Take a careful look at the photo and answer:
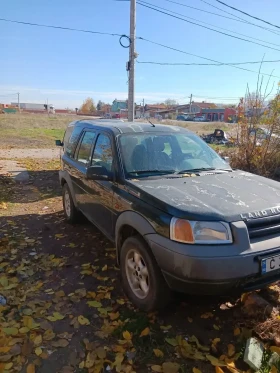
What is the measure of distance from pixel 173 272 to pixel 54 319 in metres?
1.27

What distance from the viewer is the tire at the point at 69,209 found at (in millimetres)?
5071

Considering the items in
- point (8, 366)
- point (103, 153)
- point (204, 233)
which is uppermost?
point (103, 153)

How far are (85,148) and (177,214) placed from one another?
2.48 meters

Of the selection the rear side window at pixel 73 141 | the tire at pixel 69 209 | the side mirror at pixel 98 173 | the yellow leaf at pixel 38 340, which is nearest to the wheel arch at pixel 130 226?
the side mirror at pixel 98 173

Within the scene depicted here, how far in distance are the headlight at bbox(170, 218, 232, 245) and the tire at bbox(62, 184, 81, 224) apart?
9.86ft

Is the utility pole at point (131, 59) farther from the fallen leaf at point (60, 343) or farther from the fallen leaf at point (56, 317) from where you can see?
the fallen leaf at point (60, 343)

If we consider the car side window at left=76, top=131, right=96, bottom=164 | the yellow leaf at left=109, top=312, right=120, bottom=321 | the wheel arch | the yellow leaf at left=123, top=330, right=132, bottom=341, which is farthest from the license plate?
the car side window at left=76, top=131, right=96, bottom=164

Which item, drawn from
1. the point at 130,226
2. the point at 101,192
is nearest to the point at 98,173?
the point at 101,192

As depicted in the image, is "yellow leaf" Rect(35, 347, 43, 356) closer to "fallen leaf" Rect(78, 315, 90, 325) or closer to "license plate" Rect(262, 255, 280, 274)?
"fallen leaf" Rect(78, 315, 90, 325)

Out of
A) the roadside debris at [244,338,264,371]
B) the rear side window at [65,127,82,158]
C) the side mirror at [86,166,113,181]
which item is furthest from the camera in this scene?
the rear side window at [65,127,82,158]

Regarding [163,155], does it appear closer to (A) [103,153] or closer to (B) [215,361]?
(A) [103,153]

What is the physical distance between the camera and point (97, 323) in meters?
2.76

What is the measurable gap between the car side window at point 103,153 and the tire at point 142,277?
3.32 ft

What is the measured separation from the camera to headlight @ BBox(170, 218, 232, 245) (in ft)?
7.55
